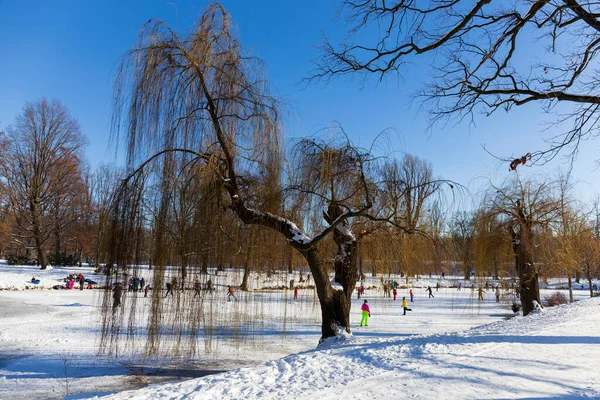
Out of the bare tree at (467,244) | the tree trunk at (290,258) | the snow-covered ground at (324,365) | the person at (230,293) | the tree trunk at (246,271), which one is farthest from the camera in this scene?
the bare tree at (467,244)

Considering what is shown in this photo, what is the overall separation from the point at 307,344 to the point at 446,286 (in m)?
40.9

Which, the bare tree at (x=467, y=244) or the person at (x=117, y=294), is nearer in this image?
the person at (x=117, y=294)

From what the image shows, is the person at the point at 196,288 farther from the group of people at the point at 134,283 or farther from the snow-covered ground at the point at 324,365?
the group of people at the point at 134,283

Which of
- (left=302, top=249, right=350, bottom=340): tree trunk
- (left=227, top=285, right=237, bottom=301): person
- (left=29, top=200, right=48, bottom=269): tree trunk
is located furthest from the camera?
(left=29, top=200, right=48, bottom=269): tree trunk

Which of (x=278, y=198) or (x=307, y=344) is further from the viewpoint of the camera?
(x=307, y=344)

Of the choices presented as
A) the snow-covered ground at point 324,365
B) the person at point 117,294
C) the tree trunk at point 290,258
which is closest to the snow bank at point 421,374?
the snow-covered ground at point 324,365

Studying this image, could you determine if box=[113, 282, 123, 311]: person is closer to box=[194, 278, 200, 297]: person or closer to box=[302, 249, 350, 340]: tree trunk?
box=[194, 278, 200, 297]: person

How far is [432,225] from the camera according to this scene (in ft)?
29.1

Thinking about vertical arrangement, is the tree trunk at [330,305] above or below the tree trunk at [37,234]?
below

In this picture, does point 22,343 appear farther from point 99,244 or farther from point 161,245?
point 161,245

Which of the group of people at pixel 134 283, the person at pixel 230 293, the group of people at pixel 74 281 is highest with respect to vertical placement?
the group of people at pixel 134 283

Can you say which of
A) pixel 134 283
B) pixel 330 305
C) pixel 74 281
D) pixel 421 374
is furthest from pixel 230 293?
pixel 74 281

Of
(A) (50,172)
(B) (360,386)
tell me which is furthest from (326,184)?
(A) (50,172)

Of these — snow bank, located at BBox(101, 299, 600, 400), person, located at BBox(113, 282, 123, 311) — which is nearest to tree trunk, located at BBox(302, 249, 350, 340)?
snow bank, located at BBox(101, 299, 600, 400)
